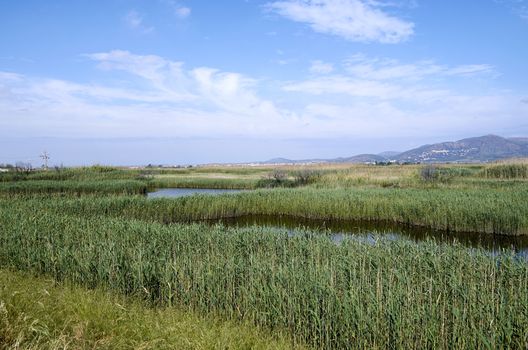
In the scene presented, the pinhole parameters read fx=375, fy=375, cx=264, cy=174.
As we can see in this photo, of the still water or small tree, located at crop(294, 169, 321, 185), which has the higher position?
small tree, located at crop(294, 169, 321, 185)

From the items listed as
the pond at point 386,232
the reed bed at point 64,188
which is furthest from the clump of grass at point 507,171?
the reed bed at point 64,188


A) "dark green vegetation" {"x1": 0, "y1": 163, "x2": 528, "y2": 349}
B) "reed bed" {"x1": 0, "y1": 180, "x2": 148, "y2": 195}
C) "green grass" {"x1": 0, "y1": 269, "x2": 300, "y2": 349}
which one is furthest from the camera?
"reed bed" {"x1": 0, "y1": 180, "x2": 148, "y2": 195}

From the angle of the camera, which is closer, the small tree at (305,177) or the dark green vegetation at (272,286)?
the dark green vegetation at (272,286)

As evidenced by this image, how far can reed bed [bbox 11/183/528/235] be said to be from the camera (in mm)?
14742

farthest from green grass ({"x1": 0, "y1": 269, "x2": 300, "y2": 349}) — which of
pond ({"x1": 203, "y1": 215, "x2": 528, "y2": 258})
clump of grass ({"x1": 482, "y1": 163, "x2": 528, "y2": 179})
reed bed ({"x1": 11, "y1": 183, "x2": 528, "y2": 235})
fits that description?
clump of grass ({"x1": 482, "y1": 163, "x2": 528, "y2": 179})

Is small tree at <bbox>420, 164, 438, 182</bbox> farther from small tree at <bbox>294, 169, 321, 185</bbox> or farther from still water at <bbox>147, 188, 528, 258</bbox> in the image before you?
still water at <bbox>147, 188, 528, 258</bbox>

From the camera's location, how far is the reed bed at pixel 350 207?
48.4ft

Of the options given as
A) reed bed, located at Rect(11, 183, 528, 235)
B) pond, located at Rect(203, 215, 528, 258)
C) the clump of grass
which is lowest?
pond, located at Rect(203, 215, 528, 258)

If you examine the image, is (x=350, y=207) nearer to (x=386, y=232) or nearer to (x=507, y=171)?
(x=386, y=232)

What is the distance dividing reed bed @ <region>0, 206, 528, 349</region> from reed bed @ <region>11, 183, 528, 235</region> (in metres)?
5.89

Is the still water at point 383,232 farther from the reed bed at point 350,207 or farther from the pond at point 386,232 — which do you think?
the reed bed at point 350,207

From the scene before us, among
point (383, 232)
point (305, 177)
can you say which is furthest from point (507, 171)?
point (383, 232)

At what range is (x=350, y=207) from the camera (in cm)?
1891

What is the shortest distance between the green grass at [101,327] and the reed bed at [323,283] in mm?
524
